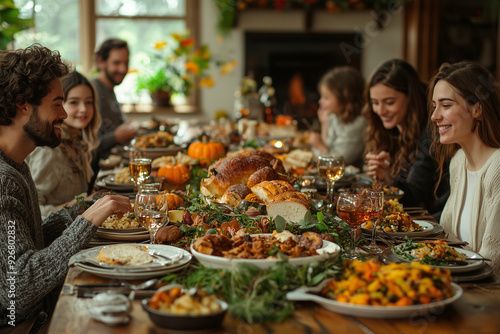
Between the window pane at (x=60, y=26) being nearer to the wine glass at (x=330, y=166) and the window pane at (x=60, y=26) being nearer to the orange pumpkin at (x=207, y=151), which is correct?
the orange pumpkin at (x=207, y=151)

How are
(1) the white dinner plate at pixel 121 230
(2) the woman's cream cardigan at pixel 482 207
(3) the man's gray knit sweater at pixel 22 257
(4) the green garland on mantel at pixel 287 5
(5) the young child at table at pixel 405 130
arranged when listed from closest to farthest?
1. (3) the man's gray knit sweater at pixel 22 257
2. (1) the white dinner plate at pixel 121 230
3. (2) the woman's cream cardigan at pixel 482 207
4. (5) the young child at table at pixel 405 130
5. (4) the green garland on mantel at pixel 287 5

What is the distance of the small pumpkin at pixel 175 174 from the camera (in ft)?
8.95

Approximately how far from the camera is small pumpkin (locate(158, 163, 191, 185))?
273 centimetres

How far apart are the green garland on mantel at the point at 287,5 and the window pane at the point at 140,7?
58 centimetres

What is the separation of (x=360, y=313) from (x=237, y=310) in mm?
254

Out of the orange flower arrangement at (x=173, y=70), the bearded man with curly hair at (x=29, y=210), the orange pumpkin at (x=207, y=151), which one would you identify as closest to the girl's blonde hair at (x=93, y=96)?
the orange pumpkin at (x=207, y=151)

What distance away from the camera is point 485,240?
6.77 feet

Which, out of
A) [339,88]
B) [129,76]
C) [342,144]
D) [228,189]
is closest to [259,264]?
[228,189]

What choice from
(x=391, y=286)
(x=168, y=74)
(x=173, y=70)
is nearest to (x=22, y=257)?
(x=391, y=286)

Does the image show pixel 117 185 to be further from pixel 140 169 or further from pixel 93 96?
pixel 93 96

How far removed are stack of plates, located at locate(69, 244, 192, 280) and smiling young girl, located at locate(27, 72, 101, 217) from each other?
1.14 metres

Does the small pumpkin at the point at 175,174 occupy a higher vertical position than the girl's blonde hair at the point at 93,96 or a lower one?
lower

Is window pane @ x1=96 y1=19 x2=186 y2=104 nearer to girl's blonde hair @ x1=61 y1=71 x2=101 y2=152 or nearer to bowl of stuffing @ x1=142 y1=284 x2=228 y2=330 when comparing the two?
girl's blonde hair @ x1=61 y1=71 x2=101 y2=152

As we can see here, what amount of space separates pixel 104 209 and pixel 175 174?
3.30 feet
